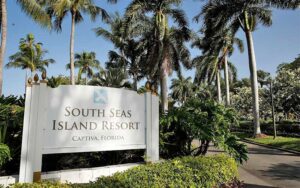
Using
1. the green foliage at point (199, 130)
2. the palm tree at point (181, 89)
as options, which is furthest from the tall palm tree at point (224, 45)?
the palm tree at point (181, 89)

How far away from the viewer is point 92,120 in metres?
5.29

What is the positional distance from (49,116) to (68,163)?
1.62 meters

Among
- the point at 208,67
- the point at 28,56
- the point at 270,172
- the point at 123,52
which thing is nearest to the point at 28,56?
the point at 28,56

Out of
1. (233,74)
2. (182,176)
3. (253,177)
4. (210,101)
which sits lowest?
(253,177)

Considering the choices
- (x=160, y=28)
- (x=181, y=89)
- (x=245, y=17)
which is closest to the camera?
(x=160, y=28)

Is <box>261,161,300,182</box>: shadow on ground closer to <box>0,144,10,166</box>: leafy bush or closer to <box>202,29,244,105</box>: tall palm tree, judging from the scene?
<box>0,144,10,166</box>: leafy bush

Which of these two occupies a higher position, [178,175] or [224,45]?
[224,45]

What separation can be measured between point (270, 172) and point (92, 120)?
7682 mm

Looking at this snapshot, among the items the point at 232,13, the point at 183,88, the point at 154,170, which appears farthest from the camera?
the point at 183,88

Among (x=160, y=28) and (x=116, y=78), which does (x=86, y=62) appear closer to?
(x=116, y=78)

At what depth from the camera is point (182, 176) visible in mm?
4816

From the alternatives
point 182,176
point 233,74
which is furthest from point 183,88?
point 182,176

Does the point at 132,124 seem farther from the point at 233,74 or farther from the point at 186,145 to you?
the point at 233,74

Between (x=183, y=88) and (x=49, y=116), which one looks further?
(x=183, y=88)
